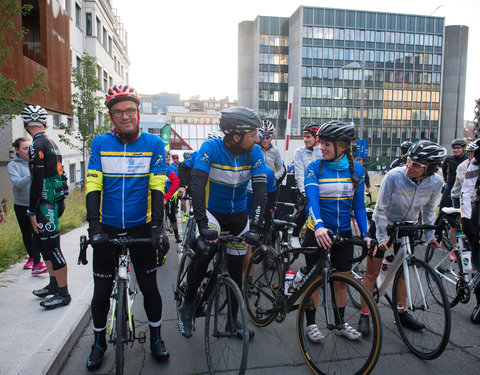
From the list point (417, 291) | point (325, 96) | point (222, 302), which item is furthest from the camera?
point (325, 96)

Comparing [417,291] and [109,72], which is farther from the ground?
[109,72]

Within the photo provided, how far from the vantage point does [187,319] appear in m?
3.63

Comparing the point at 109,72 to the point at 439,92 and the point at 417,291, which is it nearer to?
the point at 417,291

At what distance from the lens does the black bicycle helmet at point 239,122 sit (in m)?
3.20

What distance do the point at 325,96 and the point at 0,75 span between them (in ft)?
251

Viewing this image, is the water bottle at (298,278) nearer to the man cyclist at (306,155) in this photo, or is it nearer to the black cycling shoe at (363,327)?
the black cycling shoe at (363,327)

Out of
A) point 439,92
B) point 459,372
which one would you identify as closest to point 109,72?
point 459,372

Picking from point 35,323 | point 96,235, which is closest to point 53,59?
point 35,323

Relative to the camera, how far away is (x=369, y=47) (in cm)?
7744

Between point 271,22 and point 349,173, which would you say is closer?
point 349,173

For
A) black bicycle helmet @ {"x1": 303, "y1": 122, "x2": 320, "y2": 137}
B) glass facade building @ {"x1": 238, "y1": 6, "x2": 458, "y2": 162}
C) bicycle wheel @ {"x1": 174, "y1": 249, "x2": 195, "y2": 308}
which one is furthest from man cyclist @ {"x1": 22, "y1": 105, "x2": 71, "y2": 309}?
glass facade building @ {"x1": 238, "y1": 6, "x2": 458, "y2": 162}

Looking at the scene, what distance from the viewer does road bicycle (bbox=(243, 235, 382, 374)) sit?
9.88ft

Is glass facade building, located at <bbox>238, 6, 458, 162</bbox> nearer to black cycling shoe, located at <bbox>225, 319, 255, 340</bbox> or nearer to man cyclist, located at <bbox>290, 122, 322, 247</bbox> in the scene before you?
man cyclist, located at <bbox>290, 122, 322, 247</bbox>

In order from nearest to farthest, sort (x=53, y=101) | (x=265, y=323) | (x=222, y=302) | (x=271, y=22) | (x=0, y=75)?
(x=222, y=302), (x=265, y=323), (x=0, y=75), (x=53, y=101), (x=271, y=22)
